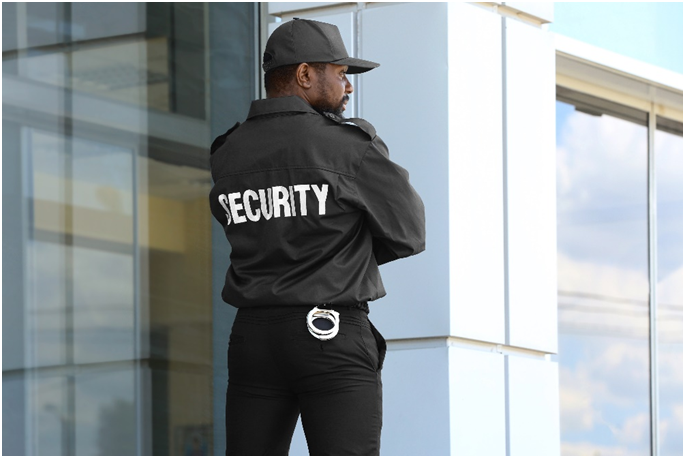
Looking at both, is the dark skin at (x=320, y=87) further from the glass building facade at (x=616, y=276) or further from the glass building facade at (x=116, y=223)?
the glass building facade at (x=616, y=276)

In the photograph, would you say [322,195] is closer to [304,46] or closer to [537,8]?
[304,46]

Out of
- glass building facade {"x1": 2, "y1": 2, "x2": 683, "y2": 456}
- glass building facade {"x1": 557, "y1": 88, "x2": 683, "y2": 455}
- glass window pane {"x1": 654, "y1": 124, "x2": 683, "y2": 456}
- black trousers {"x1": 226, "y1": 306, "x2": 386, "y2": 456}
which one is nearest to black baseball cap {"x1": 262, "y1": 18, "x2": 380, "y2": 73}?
black trousers {"x1": 226, "y1": 306, "x2": 386, "y2": 456}

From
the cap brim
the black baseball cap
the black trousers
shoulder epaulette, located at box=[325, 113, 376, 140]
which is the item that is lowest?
the black trousers

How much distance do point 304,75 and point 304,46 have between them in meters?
0.08

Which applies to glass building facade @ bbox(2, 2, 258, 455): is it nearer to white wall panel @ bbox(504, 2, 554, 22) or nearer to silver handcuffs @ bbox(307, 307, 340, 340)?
white wall panel @ bbox(504, 2, 554, 22)

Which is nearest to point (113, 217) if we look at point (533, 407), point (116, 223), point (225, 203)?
point (116, 223)

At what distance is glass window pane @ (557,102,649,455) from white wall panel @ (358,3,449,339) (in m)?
2.16

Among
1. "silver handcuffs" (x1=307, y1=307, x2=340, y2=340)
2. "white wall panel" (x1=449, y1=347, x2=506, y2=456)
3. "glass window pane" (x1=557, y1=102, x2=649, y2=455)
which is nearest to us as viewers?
"silver handcuffs" (x1=307, y1=307, x2=340, y2=340)

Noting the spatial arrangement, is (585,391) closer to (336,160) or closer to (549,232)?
(549,232)

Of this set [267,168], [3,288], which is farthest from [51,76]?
[267,168]

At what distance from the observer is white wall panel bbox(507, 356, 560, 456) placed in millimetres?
5719

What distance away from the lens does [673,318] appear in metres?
8.38

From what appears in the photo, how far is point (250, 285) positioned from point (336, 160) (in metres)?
0.38

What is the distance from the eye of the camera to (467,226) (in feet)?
18.5
